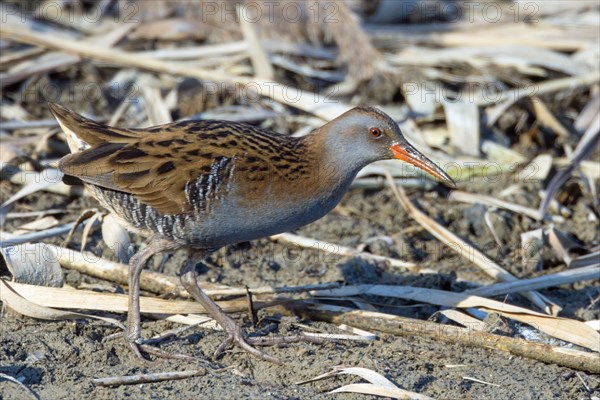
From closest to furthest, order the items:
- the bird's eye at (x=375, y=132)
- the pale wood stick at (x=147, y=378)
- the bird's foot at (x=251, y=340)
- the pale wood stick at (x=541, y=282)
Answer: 1. the pale wood stick at (x=147, y=378)
2. the bird's foot at (x=251, y=340)
3. the bird's eye at (x=375, y=132)
4. the pale wood stick at (x=541, y=282)

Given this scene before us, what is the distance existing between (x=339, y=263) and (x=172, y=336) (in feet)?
3.95

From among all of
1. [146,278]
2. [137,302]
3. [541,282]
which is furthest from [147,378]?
[541,282]

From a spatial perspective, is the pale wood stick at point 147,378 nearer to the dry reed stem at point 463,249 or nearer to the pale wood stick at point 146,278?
the pale wood stick at point 146,278

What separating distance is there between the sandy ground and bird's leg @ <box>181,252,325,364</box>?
37 mm

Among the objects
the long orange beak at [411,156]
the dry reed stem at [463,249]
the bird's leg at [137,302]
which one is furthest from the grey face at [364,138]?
the dry reed stem at [463,249]

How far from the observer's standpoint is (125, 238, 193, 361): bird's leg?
4090 millimetres

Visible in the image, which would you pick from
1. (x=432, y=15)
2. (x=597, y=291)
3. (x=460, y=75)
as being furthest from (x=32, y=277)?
(x=432, y=15)

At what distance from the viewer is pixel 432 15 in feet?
26.0

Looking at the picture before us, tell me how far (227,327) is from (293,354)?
1.09 ft

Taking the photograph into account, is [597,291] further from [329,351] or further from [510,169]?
[329,351]

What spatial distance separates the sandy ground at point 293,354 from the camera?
12.5ft

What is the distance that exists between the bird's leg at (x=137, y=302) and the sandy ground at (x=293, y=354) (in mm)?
58

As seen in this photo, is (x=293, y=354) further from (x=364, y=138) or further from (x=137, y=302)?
(x=364, y=138)

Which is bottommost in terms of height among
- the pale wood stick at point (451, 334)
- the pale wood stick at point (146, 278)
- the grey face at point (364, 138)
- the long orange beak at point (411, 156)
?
the pale wood stick at point (451, 334)
